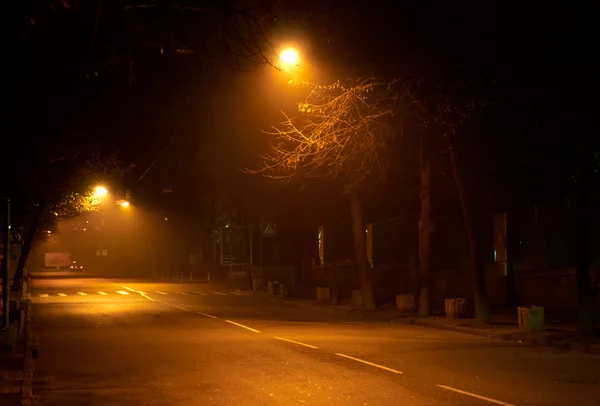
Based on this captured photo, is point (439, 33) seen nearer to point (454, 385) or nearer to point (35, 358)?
point (454, 385)

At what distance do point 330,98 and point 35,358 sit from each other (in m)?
8.86

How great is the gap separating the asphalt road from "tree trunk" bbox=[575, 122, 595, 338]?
1.40m

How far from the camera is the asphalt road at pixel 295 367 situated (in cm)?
1245

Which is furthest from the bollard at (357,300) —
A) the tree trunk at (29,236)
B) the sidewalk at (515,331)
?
the tree trunk at (29,236)

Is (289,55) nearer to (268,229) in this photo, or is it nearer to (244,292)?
(268,229)

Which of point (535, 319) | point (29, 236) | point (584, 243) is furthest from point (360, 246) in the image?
point (29, 236)

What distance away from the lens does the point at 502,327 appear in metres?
24.4

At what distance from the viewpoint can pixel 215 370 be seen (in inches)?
603

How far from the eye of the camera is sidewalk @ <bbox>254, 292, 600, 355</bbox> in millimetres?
19828

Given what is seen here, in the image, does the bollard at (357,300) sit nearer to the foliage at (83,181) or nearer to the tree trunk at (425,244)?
the tree trunk at (425,244)

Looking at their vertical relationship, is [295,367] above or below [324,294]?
below

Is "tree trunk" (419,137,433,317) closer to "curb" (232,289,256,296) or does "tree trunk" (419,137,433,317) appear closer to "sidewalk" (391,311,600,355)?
"sidewalk" (391,311,600,355)

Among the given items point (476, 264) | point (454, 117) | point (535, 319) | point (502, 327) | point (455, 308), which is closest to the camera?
point (454, 117)

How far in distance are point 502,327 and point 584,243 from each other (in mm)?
5182
